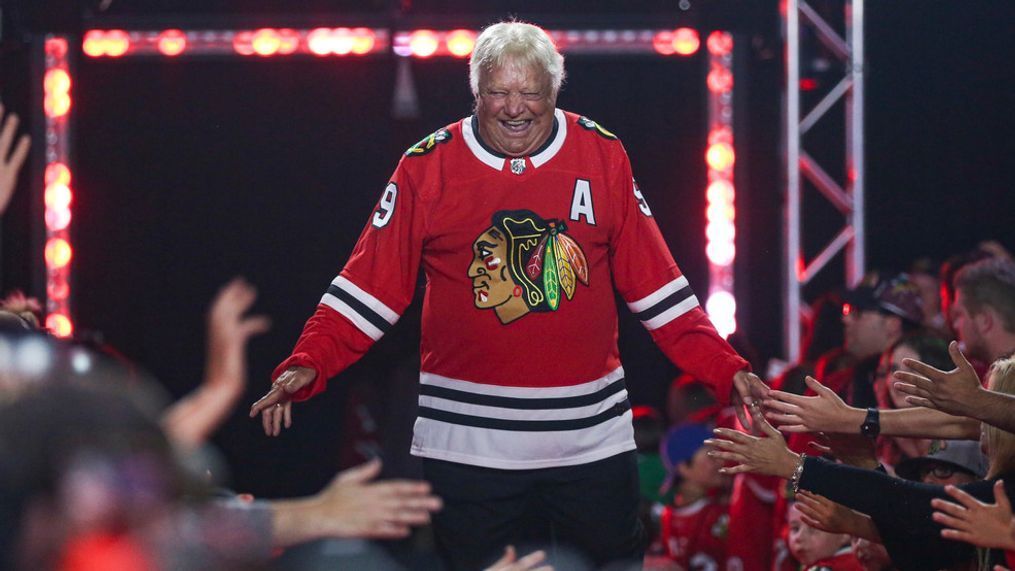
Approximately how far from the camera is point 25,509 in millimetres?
1028

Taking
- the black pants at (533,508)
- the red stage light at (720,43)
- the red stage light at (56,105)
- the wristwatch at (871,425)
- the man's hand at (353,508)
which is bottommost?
the black pants at (533,508)

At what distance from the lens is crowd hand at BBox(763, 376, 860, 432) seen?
2.94 metres

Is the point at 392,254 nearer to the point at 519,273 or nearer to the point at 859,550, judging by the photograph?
the point at 519,273

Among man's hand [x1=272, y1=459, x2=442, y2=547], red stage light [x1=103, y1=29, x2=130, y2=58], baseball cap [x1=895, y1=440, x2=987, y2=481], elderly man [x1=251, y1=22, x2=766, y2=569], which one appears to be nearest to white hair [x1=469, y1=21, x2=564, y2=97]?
elderly man [x1=251, y1=22, x2=766, y2=569]

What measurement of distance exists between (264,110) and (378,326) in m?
3.41

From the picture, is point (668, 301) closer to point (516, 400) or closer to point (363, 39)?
point (516, 400)

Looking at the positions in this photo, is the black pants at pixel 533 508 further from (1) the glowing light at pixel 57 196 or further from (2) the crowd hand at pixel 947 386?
(1) the glowing light at pixel 57 196

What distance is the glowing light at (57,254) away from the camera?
596 cm

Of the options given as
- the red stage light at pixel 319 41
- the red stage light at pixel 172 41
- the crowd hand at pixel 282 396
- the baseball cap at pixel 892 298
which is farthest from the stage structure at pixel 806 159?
the crowd hand at pixel 282 396

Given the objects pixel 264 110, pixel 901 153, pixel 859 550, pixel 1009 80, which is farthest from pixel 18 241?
pixel 1009 80

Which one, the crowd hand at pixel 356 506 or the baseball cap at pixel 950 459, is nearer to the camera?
the crowd hand at pixel 356 506

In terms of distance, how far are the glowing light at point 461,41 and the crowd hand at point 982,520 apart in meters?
4.04

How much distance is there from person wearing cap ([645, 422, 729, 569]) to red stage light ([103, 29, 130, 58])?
3204mm

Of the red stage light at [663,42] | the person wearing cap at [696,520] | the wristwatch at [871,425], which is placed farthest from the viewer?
the red stage light at [663,42]
